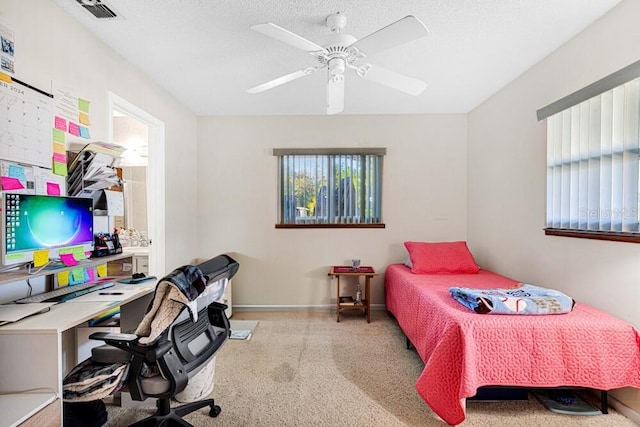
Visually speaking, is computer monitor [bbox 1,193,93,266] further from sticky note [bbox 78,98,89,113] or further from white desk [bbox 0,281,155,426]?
sticky note [bbox 78,98,89,113]

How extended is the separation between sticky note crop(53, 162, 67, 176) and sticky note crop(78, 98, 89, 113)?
0.42 m

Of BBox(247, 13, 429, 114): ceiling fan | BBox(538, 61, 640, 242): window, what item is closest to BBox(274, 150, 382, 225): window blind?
BBox(247, 13, 429, 114): ceiling fan

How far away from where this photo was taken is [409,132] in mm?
4008

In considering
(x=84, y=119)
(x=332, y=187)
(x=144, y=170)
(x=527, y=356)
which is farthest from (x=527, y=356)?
(x=144, y=170)

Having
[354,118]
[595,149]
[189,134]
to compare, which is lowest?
[595,149]

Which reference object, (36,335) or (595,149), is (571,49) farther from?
(36,335)

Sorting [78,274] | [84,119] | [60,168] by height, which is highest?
[84,119]

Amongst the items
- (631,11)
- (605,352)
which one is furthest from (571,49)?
(605,352)

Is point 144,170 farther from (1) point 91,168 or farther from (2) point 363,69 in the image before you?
(2) point 363,69

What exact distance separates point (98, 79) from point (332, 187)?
2512 mm

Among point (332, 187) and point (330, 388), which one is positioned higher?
point (332, 187)

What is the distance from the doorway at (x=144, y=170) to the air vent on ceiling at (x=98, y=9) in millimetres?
564

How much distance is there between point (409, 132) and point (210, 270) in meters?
3.22

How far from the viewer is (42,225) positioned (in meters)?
1.66
